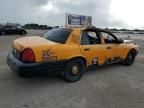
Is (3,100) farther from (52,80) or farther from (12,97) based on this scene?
(52,80)

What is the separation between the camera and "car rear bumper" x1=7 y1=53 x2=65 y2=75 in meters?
4.89

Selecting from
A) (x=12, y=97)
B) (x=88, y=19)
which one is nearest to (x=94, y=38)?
(x=12, y=97)

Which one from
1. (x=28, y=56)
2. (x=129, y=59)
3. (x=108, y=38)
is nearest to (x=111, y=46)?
(x=108, y=38)

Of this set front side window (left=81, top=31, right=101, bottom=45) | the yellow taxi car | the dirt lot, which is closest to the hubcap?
the yellow taxi car

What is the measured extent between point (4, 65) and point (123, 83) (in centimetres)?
420

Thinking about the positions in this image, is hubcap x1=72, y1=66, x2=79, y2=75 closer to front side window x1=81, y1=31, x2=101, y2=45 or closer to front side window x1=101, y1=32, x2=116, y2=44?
front side window x1=81, y1=31, x2=101, y2=45

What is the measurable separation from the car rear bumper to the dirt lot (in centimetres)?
48

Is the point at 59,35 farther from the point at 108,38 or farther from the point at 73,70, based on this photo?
the point at 108,38

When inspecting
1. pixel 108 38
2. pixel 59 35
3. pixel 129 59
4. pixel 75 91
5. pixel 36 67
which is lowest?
pixel 75 91

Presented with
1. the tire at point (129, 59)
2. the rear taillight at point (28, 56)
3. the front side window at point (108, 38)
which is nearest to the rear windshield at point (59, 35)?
the rear taillight at point (28, 56)

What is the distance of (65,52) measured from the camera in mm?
5461

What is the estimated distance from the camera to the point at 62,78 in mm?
5996

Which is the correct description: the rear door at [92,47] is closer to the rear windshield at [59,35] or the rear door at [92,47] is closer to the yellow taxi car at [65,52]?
the yellow taxi car at [65,52]

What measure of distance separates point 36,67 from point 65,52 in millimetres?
929
